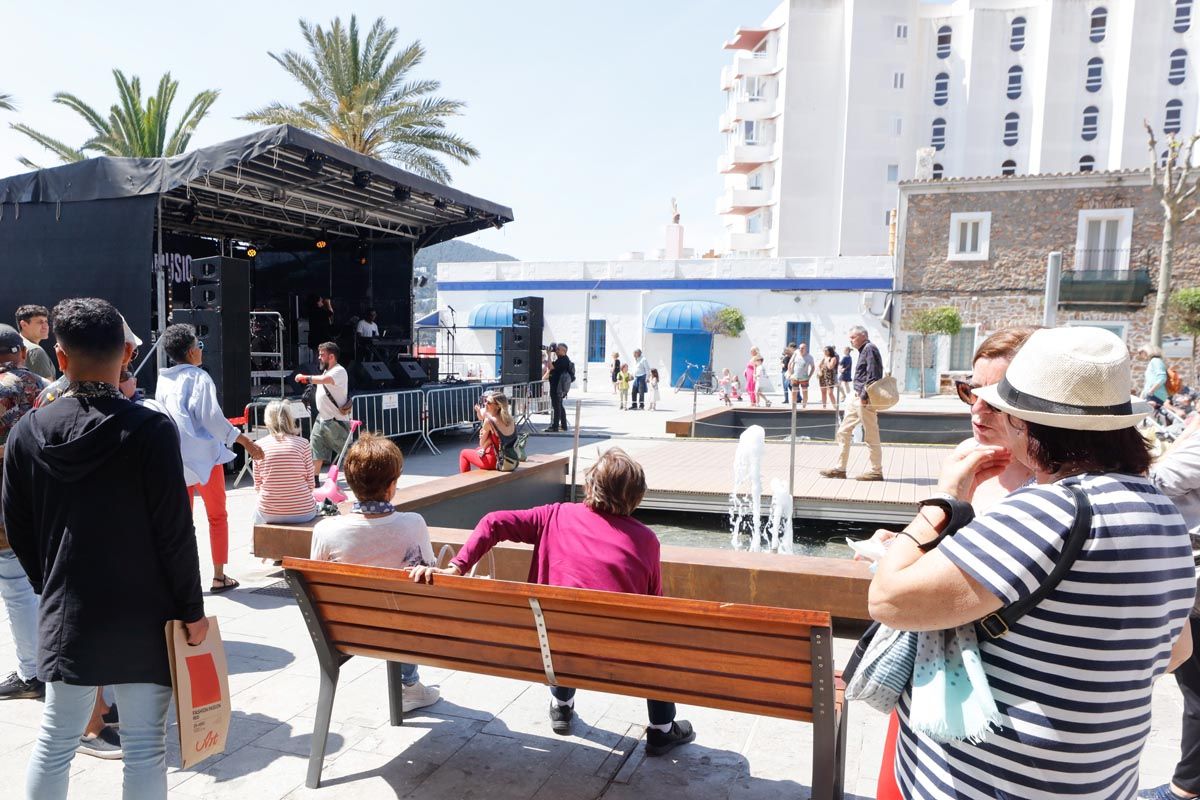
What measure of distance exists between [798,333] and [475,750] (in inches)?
1075

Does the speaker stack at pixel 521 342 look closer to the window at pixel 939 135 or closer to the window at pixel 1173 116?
the window at pixel 939 135

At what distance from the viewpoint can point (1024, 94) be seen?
44125mm

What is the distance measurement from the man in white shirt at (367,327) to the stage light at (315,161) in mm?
5442

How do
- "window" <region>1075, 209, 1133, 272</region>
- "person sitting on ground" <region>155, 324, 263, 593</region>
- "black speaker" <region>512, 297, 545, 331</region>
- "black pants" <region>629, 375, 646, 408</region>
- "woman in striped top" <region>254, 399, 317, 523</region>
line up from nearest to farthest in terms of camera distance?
"person sitting on ground" <region>155, 324, 263, 593</region> < "woman in striped top" <region>254, 399, 317, 523</region> < "black speaker" <region>512, 297, 545, 331</region> < "black pants" <region>629, 375, 646, 408</region> < "window" <region>1075, 209, 1133, 272</region>

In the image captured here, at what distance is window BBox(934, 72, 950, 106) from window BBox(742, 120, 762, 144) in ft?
32.6

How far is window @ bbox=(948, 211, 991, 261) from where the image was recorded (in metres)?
25.8

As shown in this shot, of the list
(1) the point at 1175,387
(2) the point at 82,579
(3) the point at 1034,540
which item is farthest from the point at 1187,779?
(1) the point at 1175,387

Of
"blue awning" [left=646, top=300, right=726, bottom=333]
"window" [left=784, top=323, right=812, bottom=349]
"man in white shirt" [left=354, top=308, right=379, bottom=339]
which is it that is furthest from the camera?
"blue awning" [left=646, top=300, right=726, bottom=333]

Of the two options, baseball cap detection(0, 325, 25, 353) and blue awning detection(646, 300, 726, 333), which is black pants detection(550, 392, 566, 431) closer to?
baseball cap detection(0, 325, 25, 353)

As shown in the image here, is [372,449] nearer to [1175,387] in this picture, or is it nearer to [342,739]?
[342,739]

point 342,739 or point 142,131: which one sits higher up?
point 142,131

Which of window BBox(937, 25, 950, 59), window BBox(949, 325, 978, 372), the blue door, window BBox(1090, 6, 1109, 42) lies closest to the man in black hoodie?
window BBox(949, 325, 978, 372)

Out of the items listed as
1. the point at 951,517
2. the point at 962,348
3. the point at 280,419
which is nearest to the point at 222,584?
the point at 280,419

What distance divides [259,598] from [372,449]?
255cm
